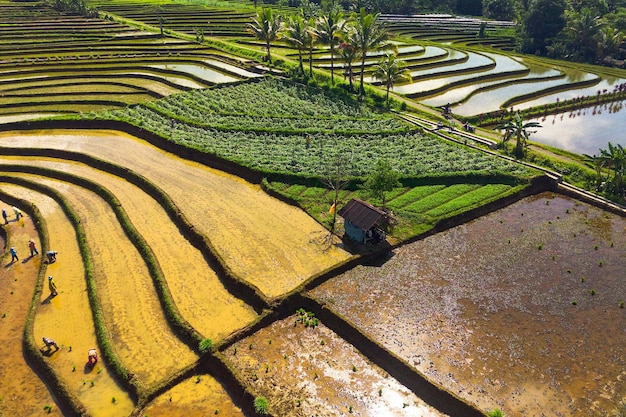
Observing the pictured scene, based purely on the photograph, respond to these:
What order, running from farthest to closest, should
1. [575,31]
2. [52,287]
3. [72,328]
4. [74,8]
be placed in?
[74,8]
[575,31]
[52,287]
[72,328]

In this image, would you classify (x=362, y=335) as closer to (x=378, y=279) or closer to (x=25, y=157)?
(x=378, y=279)

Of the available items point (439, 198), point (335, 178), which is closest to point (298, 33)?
A: point (335, 178)

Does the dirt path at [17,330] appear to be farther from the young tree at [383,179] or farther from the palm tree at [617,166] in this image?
the palm tree at [617,166]

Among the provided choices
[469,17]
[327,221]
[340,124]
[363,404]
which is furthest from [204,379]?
[469,17]

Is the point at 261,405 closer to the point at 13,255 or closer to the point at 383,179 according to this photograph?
the point at 383,179

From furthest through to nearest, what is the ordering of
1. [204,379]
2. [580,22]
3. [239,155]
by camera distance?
[580,22] < [239,155] < [204,379]

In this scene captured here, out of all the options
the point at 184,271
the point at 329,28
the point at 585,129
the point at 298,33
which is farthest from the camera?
the point at 298,33
